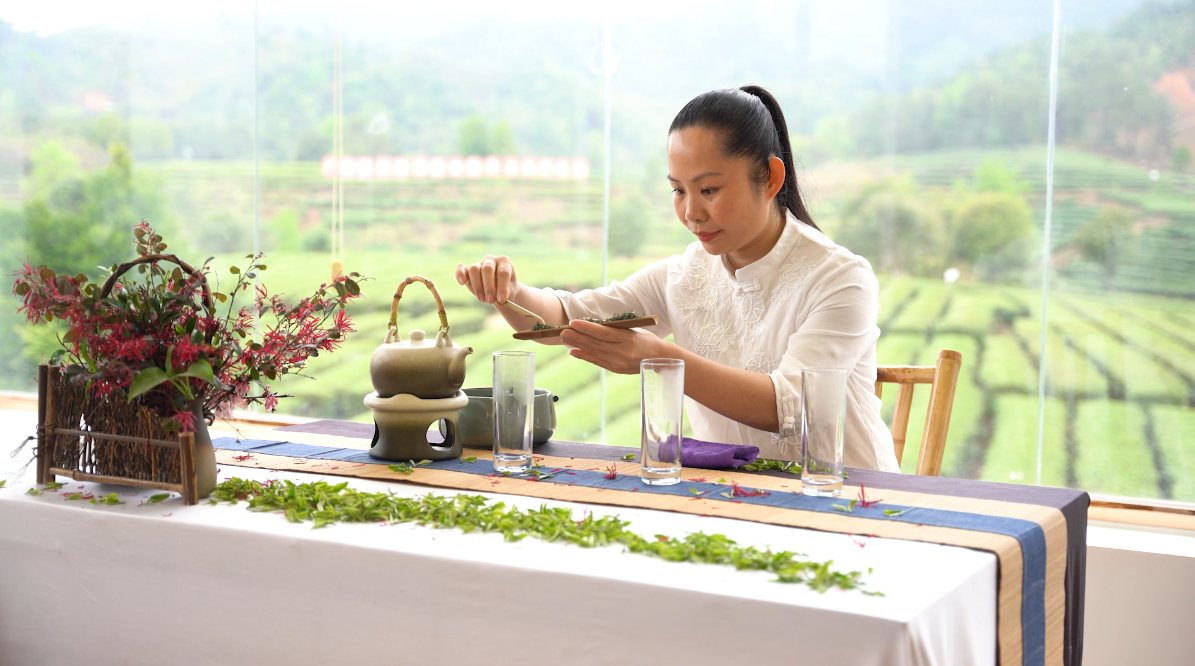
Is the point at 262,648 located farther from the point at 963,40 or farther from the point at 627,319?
the point at 963,40

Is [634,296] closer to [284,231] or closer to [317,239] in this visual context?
[317,239]

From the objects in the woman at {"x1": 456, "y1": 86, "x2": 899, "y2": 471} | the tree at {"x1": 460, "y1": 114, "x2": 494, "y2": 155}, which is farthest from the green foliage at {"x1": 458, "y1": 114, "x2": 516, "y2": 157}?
the woman at {"x1": 456, "y1": 86, "x2": 899, "y2": 471}

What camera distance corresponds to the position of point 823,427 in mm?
1311

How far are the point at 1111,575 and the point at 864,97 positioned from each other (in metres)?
1.83

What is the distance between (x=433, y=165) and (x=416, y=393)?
2.90 meters

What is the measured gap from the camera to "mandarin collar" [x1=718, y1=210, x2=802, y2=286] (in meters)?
2.08

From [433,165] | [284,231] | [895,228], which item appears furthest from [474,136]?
[895,228]

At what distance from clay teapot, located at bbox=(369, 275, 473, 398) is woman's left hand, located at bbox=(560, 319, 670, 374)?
0.63 feet

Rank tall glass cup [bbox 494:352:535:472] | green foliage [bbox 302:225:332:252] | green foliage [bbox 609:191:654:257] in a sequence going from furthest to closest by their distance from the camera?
green foliage [bbox 302:225:332:252]
green foliage [bbox 609:191:654:257]
tall glass cup [bbox 494:352:535:472]

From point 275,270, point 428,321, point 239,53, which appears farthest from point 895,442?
point 239,53

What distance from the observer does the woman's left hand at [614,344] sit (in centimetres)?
161

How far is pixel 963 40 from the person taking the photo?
3.23 metres

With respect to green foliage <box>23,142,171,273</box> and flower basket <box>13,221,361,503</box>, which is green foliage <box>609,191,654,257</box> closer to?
green foliage <box>23,142,171,273</box>

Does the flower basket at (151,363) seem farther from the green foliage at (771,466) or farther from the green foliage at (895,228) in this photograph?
the green foliage at (895,228)
